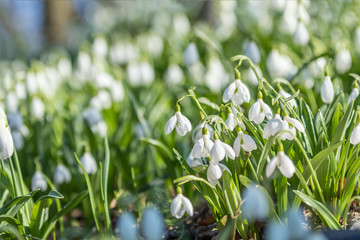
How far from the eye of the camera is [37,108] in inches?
112

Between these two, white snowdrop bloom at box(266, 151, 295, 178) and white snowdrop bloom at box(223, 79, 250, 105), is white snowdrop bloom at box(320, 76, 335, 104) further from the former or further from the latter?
white snowdrop bloom at box(266, 151, 295, 178)

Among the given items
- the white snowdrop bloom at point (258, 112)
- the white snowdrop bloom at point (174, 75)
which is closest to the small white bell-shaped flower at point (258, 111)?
the white snowdrop bloom at point (258, 112)

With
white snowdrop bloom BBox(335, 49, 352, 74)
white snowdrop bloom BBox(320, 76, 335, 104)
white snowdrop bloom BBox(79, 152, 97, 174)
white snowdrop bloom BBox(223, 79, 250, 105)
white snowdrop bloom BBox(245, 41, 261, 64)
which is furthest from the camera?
white snowdrop bloom BBox(245, 41, 261, 64)

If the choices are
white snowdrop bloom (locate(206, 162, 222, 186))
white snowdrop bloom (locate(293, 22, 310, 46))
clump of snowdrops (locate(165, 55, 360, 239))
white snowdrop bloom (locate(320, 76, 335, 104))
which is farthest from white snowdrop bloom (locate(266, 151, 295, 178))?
white snowdrop bloom (locate(293, 22, 310, 46))

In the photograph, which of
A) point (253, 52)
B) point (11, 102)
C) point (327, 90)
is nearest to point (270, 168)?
point (327, 90)

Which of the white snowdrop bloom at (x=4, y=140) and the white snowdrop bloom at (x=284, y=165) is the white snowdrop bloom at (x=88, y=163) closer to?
the white snowdrop bloom at (x=4, y=140)

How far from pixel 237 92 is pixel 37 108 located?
1.59 m

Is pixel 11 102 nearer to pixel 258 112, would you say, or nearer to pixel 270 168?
pixel 258 112

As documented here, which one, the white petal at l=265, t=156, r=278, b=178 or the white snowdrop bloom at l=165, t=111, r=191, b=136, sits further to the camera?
the white snowdrop bloom at l=165, t=111, r=191, b=136

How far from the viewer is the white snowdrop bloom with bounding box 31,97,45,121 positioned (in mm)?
2824

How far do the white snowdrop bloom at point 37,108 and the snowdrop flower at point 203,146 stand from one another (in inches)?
62.3

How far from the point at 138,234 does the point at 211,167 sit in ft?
2.31

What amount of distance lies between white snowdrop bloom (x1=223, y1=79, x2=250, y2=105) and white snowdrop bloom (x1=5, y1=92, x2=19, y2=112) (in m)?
1.60

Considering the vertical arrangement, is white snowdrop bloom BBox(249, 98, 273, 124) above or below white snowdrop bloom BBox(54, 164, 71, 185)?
above
